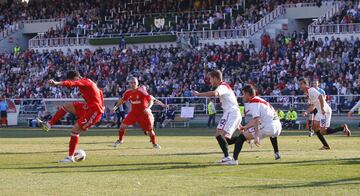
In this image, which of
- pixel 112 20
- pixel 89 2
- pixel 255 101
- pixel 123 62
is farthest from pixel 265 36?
pixel 255 101

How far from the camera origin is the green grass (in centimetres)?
1413

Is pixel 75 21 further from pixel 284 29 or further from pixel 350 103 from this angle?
pixel 350 103

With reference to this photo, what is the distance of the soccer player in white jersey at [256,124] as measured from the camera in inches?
746

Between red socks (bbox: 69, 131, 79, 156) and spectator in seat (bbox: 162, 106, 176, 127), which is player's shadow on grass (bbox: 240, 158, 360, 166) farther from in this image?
spectator in seat (bbox: 162, 106, 176, 127)

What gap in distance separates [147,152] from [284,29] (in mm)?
39009

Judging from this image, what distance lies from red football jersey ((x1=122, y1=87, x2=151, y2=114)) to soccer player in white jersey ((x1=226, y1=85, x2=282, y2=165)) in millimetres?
8058

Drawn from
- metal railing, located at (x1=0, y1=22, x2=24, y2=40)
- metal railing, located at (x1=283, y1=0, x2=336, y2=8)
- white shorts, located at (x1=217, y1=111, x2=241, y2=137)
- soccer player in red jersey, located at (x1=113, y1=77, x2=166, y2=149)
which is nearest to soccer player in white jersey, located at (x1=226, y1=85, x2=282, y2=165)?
white shorts, located at (x1=217, y1=111, x2=241, y2=137)

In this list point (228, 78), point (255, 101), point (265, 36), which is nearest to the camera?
point (255, 101)

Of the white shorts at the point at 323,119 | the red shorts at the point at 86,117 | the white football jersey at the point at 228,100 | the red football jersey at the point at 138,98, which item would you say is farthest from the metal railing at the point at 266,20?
the white football jersey at the point at 228,100

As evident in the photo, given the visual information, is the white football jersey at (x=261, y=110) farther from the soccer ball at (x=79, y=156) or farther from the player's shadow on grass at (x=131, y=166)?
the soccer ball at (x=79, y=156)

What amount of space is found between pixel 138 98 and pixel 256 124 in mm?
9067

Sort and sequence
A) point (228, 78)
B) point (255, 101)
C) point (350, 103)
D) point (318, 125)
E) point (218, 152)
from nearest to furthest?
point (255, 101) → point (218, 152) → point (318, 125) → point (350, 103) → point (228, 78)

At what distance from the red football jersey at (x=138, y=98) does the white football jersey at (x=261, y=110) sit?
821 centimetres

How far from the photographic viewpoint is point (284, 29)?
200 feet
